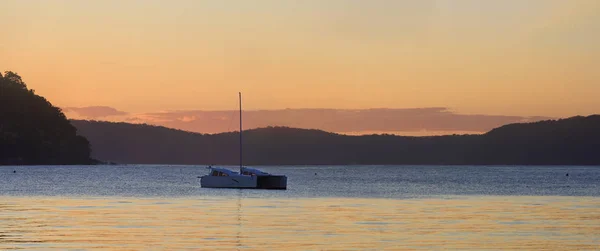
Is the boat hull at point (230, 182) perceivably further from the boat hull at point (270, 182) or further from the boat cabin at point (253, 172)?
the boat cabin at point (253, 172)

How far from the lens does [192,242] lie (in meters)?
45.4

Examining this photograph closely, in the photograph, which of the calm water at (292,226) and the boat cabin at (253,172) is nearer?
the calm water at (292,226)

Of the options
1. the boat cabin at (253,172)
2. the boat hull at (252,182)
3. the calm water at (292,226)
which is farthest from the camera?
the boat cabin at (253,172)

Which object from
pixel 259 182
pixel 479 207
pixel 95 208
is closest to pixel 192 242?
pixel 95 208

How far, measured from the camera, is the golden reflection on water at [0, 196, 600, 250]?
147ft

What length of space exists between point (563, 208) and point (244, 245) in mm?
40259

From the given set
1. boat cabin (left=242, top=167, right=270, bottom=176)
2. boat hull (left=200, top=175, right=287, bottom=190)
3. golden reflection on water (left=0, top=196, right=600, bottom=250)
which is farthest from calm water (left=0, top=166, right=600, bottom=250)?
boat cabin (left=242, top=167, right=270, bottom=176)

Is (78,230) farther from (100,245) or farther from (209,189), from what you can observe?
(209,189)

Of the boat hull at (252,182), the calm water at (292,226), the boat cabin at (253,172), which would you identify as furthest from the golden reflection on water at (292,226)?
the boat cabin at (253,172)

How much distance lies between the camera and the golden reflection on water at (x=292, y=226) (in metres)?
44.7

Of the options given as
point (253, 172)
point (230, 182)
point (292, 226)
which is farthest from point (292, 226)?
point (253, 172)

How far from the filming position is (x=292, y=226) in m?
55.2

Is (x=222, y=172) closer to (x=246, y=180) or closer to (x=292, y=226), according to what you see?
(x=246, y=180)

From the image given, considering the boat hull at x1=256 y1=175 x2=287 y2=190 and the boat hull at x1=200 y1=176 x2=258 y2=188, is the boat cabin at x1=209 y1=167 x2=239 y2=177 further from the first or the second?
the boat hull at x1=256 y1=175 x2=287 y2=190
